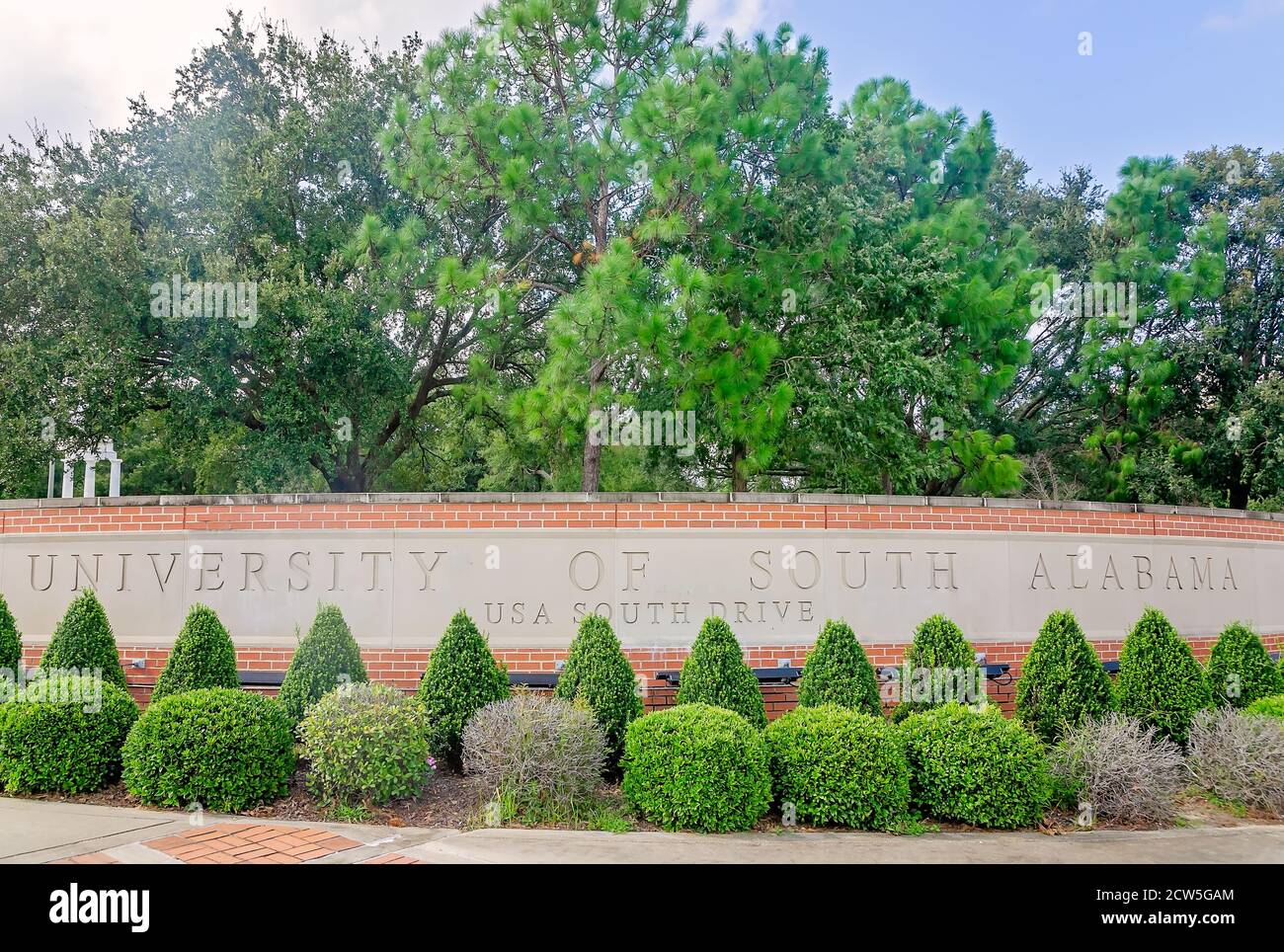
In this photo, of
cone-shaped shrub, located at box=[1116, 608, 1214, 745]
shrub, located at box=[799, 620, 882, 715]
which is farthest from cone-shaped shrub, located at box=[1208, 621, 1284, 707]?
shrub, located at box=[799, 620, 882, 715]

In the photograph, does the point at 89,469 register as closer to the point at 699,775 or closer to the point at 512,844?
the point at 512,844

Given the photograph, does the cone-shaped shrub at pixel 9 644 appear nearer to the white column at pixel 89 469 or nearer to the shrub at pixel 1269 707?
the white column at pixel 89 469

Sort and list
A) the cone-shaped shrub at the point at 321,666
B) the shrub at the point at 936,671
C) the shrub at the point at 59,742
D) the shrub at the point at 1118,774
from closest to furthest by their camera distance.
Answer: the shrub at the point at 1118,774, the shrub at the point at 59,742, the cone-shaped shrub at the point at 321,666, the shrub at the point at 936,671

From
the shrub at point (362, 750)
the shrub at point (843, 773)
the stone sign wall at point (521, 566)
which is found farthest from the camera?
the stone sign wall at point (521, 566)

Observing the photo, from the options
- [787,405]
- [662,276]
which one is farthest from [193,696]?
[787,405]

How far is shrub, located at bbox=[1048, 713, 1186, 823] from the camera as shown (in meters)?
6.24

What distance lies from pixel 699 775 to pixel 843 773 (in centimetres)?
98

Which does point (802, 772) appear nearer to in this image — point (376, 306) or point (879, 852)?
point (879, 852)

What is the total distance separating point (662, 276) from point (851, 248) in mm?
3703

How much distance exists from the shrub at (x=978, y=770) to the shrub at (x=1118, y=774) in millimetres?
293

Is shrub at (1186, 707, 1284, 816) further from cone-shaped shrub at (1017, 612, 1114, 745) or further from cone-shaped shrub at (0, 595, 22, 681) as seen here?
cone-shaped shrub at (0, 595, 22, 681)

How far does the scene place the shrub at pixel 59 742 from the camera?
255 inches

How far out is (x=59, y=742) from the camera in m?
6.53

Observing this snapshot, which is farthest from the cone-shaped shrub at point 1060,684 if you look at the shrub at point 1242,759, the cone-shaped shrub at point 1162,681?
the shrub at point 1242,759
